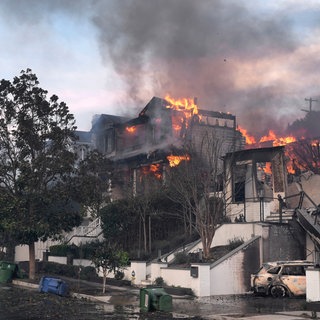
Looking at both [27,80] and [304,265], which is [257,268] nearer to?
[304,265]

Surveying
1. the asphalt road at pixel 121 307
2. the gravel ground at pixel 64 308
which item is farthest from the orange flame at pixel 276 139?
the gravel ground at pixel 64 308

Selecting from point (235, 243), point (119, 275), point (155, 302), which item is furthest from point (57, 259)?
point (155, 302)

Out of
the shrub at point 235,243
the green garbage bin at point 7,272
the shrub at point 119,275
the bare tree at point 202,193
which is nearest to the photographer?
the shrub at point 235,243

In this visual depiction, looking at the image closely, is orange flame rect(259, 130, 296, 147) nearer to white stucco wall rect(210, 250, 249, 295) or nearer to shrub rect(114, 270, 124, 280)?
shrub rect(114, 270, 124, 280)

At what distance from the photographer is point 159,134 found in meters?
43.0

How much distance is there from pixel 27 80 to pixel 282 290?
17241mm

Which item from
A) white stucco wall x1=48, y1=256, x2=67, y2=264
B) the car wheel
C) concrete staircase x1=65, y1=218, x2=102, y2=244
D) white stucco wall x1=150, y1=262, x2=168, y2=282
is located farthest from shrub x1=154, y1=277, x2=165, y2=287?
concrete staircase x1=65, y1=218, x2=102, y2=244

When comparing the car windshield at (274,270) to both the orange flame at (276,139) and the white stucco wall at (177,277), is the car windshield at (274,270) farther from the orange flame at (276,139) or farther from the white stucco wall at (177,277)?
the orange flame at (276,139)

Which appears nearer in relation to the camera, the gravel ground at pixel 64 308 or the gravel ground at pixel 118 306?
the gravel ground at pixel 64 308

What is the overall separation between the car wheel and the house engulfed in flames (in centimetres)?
1866

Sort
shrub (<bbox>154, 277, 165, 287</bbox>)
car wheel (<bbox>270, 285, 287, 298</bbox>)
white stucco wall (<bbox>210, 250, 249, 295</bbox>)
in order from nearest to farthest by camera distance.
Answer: car wheel (<bbox>270, 285, 287, 298</bbox>), white stucco wall (<bbox>210, 250, 249, 295</bbox>), shrub (<bbox>154, 277, 165, 287</bbox>)

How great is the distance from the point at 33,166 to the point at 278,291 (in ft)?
44.5

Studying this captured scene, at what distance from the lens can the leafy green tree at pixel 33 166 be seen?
25.7 metres

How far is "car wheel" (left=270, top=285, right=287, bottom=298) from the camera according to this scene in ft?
63.5
